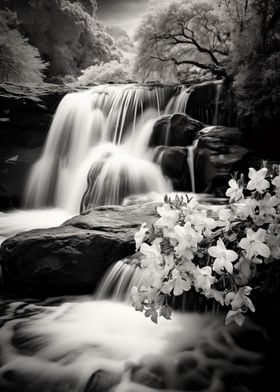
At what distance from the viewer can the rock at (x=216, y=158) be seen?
22.1ft

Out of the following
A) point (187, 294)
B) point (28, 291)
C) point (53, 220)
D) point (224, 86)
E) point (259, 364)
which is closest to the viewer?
point (259, 364)

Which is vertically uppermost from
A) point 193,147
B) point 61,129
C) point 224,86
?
point 224,86

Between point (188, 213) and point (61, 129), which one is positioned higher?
point (61, 129)

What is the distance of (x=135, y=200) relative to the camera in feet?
21.6

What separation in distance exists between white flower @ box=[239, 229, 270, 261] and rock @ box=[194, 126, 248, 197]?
544 centimetres

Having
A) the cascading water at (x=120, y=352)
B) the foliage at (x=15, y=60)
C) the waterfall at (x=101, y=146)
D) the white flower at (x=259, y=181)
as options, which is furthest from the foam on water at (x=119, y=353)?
the foliage at (x=15, y=60)

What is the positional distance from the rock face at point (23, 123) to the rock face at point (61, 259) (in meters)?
6.04

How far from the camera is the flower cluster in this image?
1.37 metres

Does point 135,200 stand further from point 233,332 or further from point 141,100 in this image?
point 141,100

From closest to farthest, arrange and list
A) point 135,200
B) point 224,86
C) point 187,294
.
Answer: point 187,294, point 135,200, point 224,86

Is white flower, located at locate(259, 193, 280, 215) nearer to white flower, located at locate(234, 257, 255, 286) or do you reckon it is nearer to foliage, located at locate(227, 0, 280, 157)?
white flower, located at locate(234, 257, 255, 286)

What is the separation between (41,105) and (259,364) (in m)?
10.1

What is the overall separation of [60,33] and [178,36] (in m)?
19.4

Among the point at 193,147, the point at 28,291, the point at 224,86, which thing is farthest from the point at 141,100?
the point at 28,291
